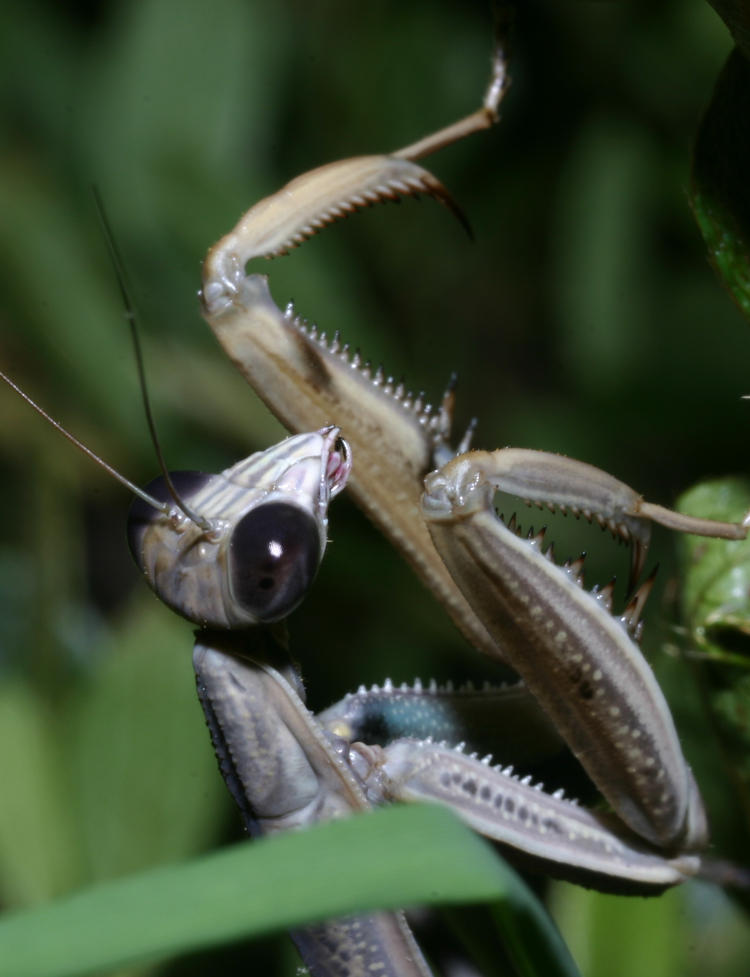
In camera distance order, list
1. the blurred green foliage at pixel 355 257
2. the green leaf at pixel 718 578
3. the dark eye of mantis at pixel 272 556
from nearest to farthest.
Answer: the dark eye of mantis at pixel 272 556 → the green leaf at pixel 718 578 → the blurred green foliage at pixel 355 257

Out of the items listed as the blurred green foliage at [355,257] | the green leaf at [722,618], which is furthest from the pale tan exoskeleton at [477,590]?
the blurred green foliage at [355,257]

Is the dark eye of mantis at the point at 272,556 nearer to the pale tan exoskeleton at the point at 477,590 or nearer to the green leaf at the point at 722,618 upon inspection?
the pale tan exoskeleton at the point at 477,590

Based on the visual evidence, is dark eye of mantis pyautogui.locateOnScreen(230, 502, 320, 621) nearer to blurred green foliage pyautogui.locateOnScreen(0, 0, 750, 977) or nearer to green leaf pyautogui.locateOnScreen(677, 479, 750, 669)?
green leaf pyautogui.locateOnScreen(677, 479, 750, 669)

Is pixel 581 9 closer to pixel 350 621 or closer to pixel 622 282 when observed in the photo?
pixel 622 282

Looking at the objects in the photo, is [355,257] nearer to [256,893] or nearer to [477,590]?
[477,590]

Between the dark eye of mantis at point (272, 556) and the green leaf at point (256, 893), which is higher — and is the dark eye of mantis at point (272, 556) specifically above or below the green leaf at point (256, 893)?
above

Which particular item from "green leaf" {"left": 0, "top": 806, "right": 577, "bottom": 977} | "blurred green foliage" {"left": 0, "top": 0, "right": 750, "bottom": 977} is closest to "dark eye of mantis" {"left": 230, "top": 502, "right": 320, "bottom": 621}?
"green leaf" {"left": 0, "top": 806, "right": 577, "bottom": 977}

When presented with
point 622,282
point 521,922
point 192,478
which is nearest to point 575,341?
point 622,282
